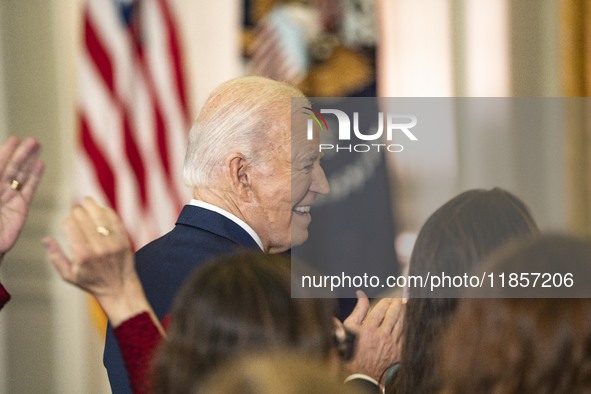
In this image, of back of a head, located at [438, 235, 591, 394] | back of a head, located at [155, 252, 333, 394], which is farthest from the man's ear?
back of a head, located at [438, 235, 591, 394]

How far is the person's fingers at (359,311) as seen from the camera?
2.20m

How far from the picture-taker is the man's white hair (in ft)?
8.86

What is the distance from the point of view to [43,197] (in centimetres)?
534

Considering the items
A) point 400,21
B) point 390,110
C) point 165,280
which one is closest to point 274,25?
point 400,21

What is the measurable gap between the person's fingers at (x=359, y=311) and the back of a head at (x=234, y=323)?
1.42ft

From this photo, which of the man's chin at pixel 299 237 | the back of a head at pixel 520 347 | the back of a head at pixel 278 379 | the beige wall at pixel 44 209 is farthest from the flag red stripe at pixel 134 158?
the back of a head at pixel 278 379

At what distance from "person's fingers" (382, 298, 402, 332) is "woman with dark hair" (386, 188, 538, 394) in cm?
21

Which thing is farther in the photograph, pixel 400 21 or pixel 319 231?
pixel 400 21

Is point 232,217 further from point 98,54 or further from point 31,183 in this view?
point 98,54

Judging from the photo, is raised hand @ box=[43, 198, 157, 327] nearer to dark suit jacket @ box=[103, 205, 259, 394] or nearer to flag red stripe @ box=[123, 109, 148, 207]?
dark suit jacket @ box=[103, 205, 259, 394]

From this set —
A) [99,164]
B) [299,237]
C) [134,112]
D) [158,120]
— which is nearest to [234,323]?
[299,237]

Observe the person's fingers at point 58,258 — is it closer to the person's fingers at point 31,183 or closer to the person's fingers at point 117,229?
the person's fingers at point 117,229

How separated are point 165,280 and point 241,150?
394 mm

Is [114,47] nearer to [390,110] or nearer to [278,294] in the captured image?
[390,110]
